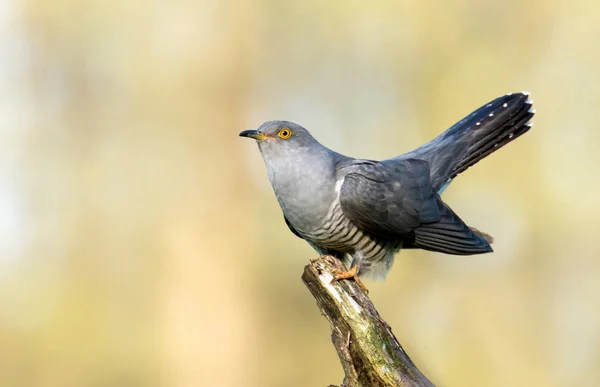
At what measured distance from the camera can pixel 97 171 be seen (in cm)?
840

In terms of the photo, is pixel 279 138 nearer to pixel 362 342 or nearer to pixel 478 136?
pixel 362 342

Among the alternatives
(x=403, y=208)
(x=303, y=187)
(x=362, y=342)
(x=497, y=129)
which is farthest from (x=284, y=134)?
(x=497, y=129)

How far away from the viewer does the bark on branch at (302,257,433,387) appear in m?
2.51

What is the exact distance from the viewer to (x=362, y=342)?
2.62 m

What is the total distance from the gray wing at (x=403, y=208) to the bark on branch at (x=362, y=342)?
0.61 meters

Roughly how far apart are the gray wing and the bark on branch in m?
0.61

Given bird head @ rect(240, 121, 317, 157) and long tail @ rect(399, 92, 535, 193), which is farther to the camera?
long tail @ rect(399, 92, 535, 193)

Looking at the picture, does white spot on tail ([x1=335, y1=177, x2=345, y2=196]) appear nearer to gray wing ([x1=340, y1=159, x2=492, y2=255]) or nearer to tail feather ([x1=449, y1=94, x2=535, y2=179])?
gray wing ([x1=340, y1=159, x2=492, y2=255])

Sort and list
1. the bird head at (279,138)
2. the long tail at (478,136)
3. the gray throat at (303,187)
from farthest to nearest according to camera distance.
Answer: the long tail at (478,136) < the bird head at (279,138) < the gray throat at (303,187)

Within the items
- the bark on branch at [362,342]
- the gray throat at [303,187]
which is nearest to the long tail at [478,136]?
the gray throat at [303,187]

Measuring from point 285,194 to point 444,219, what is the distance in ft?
3.58

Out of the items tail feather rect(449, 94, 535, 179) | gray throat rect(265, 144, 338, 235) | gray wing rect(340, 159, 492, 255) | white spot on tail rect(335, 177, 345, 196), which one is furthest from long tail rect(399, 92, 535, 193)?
gray throat rect(265, 144, 338, 235)

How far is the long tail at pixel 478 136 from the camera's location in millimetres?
4117

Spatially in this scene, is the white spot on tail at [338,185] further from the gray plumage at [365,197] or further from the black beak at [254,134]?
the black beak at [254,134]
